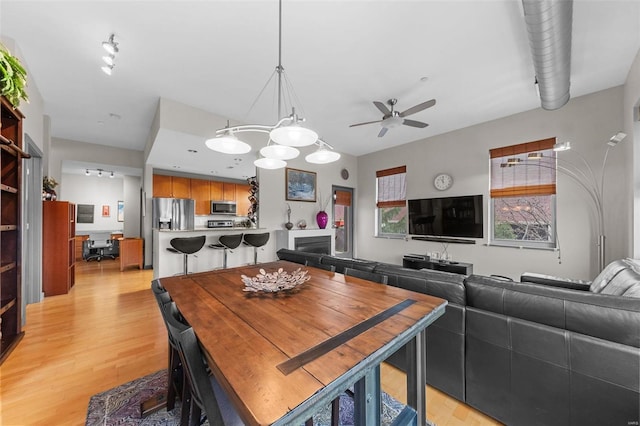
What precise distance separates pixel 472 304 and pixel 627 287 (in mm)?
909

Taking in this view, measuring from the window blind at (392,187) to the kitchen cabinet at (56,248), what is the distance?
6025 mm

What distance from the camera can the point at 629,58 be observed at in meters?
2.53

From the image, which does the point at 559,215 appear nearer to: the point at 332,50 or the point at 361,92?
the point at 361,92

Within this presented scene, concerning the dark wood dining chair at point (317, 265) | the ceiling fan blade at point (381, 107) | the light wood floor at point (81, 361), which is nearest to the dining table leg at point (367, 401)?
the light wood floor at point (81, 361)

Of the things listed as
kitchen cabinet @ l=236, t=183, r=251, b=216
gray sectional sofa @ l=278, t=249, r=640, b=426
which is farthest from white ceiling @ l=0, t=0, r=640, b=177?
kitchen cabinet @ l=236, t=183, r=251, b=216

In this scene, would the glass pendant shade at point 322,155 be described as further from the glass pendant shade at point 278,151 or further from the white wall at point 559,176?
the white wall at point 559,176

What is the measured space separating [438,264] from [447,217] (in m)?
0.98

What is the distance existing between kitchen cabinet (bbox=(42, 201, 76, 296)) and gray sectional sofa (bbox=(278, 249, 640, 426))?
527 cm

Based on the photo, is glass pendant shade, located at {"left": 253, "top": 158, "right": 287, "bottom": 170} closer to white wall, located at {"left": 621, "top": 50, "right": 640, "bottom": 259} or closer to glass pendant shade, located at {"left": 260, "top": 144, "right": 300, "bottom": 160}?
glass pendant shade, located at {"left": 260, "top": 144, "right": 300, "bottom": 160}

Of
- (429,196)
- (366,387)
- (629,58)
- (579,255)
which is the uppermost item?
(629,58)

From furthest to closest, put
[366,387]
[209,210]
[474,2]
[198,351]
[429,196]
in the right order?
[209,210] < [429,196] < [474,2] < [366,387] < [198,351]

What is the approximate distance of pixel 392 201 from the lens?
223 inches

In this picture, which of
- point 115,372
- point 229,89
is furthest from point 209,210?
point 115,372

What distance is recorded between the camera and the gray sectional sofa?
110 cm
